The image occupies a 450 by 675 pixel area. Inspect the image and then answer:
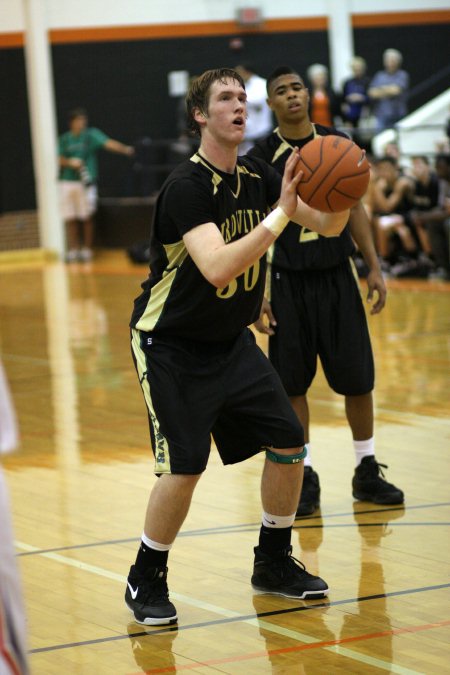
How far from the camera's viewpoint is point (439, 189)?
15.1 meters

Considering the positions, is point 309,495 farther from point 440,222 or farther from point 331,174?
point 440,222

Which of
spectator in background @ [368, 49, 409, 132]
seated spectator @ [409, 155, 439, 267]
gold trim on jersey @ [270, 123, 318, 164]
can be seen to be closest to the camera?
gold trim on jersey @ [270, 123, 318, 164]

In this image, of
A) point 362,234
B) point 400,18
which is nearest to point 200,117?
point 362,234

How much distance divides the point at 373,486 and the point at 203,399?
1748 mm

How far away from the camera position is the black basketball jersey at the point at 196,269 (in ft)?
14.1

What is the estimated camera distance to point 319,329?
226 inches

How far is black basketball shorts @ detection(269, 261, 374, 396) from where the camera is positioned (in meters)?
5.73

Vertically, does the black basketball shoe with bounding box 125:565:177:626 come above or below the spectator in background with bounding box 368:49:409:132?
below

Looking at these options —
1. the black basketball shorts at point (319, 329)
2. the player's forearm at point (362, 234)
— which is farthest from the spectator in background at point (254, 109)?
the black basketball shorts at point (319, 329)

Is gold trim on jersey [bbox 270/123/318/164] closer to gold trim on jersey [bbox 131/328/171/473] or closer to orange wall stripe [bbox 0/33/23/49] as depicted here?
gold trim on jersey [bbox 131/328/171/473]

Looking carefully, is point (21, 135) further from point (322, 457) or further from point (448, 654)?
point (448, 654)

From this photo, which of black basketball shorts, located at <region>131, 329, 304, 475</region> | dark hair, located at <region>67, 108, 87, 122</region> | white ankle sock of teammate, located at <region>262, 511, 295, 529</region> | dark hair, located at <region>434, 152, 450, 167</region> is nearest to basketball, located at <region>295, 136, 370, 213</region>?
black basketball shorts, located at <region>131, 329, 304, 475</region>

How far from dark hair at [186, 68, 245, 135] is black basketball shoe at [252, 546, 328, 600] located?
1633mm

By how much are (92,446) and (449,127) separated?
10.2 meters
